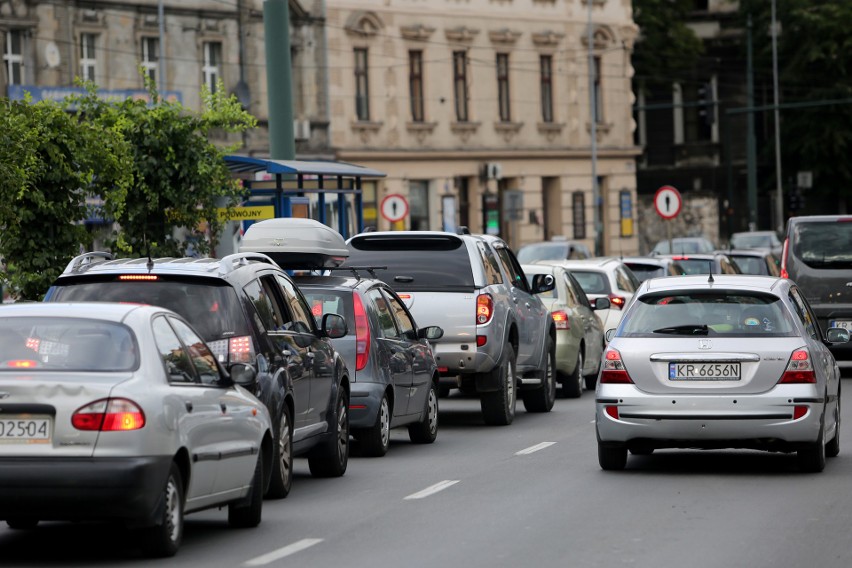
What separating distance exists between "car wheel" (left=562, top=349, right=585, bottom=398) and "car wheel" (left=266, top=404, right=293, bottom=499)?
36.3 feet

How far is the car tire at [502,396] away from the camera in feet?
64.8

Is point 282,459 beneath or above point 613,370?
beneath

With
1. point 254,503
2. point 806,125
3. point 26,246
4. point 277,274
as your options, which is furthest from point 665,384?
point 806,125

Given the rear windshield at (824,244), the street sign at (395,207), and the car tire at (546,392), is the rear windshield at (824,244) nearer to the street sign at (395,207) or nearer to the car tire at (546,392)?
the car tire at (546,392)

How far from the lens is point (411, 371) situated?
17281 mm

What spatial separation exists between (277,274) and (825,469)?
4434 mm

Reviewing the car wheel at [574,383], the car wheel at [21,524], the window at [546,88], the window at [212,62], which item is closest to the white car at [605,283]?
the car wheel at [574,383]

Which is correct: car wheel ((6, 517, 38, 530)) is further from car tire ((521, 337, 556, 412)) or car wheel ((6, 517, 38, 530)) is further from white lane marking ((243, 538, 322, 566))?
car tire ((521, 337, 556, 412))

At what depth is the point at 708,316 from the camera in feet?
Result: 48.5

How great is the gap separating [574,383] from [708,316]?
973 cm

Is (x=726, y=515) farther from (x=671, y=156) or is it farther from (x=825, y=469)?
(x=671, y=156)

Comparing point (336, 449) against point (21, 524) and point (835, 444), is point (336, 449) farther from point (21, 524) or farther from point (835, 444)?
point (835, 444)

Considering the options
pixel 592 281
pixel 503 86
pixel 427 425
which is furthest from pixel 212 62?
pixel 427 425

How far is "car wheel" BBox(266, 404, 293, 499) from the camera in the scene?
43.0 ft
